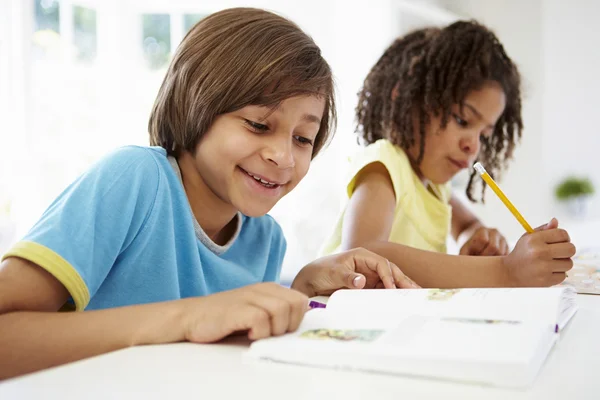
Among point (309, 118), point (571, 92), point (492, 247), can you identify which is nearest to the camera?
point (309, 118)

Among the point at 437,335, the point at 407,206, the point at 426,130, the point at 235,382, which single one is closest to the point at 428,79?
the point at 426,130

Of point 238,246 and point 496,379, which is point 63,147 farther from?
point 496,379

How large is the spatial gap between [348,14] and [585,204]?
7.74 ft

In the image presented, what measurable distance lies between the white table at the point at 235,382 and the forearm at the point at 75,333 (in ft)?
0.12

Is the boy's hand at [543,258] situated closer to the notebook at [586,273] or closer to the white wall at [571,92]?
the notebook at [586,273]

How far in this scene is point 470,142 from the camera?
4.83 ft

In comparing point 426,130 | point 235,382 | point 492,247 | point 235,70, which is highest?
point 235,70

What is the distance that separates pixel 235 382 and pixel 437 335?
0.60 ft

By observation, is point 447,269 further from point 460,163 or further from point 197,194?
point 460,163

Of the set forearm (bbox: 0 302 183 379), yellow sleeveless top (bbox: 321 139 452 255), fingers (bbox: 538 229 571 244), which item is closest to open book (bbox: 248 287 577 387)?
forearm (bbox: 0 302 183 379)

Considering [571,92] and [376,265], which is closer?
[376,265]

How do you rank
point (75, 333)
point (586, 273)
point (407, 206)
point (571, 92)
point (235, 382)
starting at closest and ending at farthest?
point (235, 382) < point (75, 333) < point (586, 273) < point (407, 206) < point (571, 92)

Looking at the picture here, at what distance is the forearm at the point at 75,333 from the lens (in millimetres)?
592

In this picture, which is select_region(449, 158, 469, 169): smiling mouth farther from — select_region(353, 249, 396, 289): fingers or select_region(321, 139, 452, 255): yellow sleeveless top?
select_region(353, 249, 396, 289): fingers
